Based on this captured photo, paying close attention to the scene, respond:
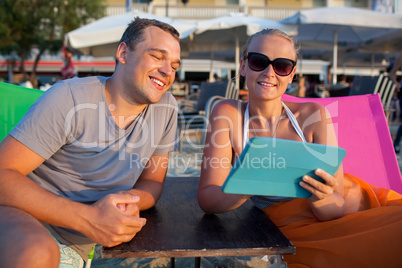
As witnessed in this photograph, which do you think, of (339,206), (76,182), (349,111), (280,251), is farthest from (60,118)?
(349,111)

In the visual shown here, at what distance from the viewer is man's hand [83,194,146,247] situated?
1.18m

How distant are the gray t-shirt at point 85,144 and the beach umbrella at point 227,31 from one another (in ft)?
22.6

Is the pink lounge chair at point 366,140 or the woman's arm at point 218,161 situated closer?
the woman's arm at point 218,161

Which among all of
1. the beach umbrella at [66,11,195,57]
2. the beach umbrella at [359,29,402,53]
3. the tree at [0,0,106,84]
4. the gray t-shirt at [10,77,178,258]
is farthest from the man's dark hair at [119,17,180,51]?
the tree at [0,0,106,84]

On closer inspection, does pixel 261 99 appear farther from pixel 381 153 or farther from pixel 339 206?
→ pixel 381 153

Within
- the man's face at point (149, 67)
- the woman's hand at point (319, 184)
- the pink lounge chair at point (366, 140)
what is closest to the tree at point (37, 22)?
the pink lounge chair at point (366, 140)

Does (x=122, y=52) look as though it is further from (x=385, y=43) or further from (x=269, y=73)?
(x=385, y=43)

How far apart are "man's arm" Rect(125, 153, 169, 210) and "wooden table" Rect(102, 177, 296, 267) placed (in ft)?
0.18

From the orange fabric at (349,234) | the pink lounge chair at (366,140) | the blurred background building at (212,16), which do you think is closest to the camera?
the orange fabric at (349,234)

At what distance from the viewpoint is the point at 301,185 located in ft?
3.98

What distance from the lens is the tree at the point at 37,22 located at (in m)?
18.4

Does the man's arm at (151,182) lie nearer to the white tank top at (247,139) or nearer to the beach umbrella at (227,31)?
the white tank top at (247,139)

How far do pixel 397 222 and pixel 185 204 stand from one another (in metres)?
0.97

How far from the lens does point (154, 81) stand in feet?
5.48
